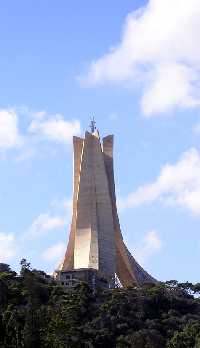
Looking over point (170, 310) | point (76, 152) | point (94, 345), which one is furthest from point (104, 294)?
point (76, 152)

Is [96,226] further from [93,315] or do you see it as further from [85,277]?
[93,315]

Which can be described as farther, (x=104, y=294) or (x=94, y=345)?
(x=104, y=294)

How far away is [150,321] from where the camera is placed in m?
47.1

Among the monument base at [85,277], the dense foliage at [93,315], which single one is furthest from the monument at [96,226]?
the dense foliage at [93,315]

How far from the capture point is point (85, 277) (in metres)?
56.1

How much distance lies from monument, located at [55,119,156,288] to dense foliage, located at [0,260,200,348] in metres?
2.87

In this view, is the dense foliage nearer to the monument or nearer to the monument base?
the monument base

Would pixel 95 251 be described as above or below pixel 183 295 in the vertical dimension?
above

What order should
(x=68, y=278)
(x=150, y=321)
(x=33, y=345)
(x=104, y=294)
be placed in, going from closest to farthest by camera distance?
(x=33, y=345), (x=150, y=321), (x=104, y=294), (x=68, y=278)

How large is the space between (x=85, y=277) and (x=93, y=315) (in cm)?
891

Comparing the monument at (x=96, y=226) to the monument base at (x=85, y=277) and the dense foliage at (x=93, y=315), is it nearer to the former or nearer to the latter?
the monument base at (x=85, y=277)

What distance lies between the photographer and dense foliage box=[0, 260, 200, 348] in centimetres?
3553

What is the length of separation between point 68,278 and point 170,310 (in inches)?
374

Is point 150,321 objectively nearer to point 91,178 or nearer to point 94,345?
point 94,345
